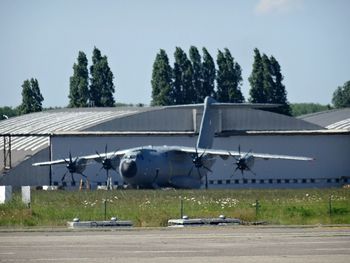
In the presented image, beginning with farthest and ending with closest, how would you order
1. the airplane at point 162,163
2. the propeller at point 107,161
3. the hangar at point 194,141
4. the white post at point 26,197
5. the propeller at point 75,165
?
1. the hangar at point 194,141
2. the propeller at point 107,161
3. the propeller at point 75,165
4. the airplane at point 162,163
5. the white post at point 26,197

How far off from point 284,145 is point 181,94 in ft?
141

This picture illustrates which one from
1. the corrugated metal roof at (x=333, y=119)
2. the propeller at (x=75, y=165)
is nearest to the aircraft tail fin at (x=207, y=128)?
the propeller at (x=75, y=165)

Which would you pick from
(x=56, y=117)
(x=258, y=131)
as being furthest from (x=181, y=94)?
(x=258, y=131)

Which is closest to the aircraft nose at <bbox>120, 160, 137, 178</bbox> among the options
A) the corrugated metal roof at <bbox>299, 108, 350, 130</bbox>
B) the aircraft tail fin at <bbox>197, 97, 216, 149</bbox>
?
the aircraft tail fin at <bbox>197, 97, 216, 149</bbox>

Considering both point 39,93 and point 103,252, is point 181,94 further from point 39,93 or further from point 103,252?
point 103,252

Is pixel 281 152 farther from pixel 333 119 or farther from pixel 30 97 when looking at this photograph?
pixel 30 97

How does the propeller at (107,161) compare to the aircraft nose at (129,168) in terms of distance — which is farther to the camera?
the propeller at (107,161)

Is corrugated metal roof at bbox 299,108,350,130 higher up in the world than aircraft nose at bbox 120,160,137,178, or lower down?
higher up

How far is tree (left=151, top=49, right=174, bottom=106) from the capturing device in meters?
140

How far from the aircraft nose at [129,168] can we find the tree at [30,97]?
63691mm

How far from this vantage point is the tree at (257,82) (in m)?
141

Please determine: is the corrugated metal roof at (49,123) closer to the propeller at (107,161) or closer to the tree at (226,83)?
the propeller at (107,161)

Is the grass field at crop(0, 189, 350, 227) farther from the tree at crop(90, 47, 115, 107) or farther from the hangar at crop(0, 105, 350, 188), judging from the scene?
the tree at crop(90, 47, 115, 107)

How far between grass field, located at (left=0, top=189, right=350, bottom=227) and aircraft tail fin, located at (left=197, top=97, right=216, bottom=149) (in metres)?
24.2
